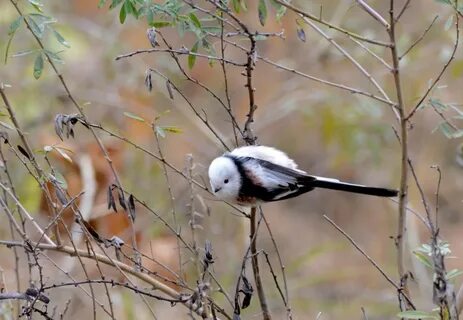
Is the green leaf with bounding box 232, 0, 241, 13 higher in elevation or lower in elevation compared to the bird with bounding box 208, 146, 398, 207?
higher

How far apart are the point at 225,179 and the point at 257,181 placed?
3.8 inches

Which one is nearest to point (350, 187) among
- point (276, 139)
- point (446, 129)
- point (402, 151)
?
point (446, 129)

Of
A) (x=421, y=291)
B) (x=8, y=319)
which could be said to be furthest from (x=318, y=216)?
(x=8, y=319)


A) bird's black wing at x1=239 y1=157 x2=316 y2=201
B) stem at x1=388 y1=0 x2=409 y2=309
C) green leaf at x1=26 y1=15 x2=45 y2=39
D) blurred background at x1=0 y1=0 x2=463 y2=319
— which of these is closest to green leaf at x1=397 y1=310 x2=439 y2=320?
stem at x1=388 y1=0 x2=409 y2=309

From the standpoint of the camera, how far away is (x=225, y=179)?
2.59 metres

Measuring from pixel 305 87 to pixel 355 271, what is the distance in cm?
136

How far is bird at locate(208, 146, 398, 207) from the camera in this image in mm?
2570

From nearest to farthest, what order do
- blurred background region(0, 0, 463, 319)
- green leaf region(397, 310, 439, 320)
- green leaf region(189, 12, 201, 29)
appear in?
green leaf region(397, 310, 439, 320) < green leaf region(189, 12, 201, 29) < blurred background region(0, 0, 463, 319)

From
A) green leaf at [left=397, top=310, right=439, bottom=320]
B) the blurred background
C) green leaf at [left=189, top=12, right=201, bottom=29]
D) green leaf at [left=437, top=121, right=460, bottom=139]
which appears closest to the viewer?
green leaf at [left=397, top=310, right=439, bottom=320]

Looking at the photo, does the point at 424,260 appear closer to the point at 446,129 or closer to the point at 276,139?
the point at 446,129

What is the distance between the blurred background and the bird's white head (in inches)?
63.7

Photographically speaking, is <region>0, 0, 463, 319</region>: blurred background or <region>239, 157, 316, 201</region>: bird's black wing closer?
<region>239, 157, 316, 201</region>: bird's black wing

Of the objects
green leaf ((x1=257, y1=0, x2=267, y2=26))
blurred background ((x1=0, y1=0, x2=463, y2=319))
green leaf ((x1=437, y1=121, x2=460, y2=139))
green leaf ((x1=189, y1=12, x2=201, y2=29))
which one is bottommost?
green leaf ((x1=437, y1=121, x2=460, y2=139))

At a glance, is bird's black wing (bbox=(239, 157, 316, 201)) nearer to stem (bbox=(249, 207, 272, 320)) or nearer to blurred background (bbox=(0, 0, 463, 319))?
stem (bbox=(249, 207, 272, 320))
